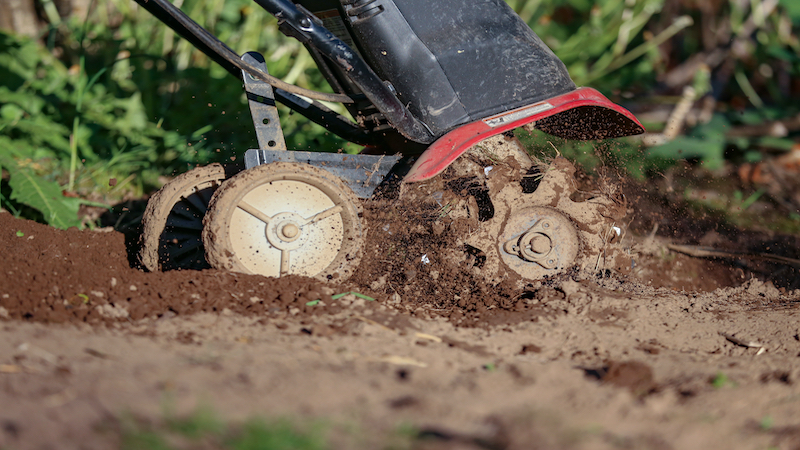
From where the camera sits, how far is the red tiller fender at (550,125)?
94.7 inches

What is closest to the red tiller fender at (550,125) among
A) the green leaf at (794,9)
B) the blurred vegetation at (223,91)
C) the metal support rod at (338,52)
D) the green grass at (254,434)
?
the blurred vegetation at (223,91)

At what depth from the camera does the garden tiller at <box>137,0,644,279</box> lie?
2.45m

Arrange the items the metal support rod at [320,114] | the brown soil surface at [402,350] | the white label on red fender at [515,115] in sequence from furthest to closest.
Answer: the metal support rod at [320,114], the white label on red fender at [515,115], the brown soil surface at [402,350]

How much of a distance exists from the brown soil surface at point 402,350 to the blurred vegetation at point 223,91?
78 cm

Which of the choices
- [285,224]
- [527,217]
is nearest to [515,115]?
[527,217]

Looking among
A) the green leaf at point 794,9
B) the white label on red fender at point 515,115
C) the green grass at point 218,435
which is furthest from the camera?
the green leaf at point 794,9

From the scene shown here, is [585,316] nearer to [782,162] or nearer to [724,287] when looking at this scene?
[724,287]

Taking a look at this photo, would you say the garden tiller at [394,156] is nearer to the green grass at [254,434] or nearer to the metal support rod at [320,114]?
the metal support rod at [320,114]

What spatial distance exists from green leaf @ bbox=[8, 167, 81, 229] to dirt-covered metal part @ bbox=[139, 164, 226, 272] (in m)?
0.87

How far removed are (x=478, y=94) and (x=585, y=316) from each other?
37.6 inches

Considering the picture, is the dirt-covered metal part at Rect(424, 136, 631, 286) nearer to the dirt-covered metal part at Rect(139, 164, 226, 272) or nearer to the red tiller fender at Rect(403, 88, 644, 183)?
the red tiller fender at Rect(403, 88, 644, 183)

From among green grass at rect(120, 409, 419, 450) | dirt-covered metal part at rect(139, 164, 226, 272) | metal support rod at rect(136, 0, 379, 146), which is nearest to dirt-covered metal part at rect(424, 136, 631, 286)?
metal support rod at rect(136, 0, 379, 146)

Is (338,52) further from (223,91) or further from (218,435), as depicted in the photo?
(223,91)

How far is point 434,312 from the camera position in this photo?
2.46 m
